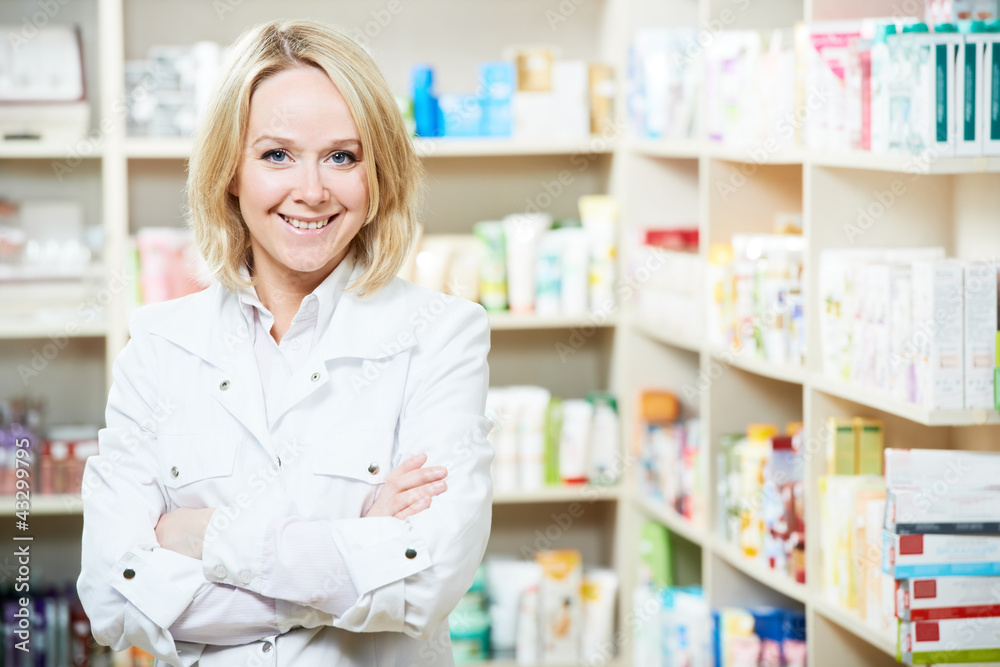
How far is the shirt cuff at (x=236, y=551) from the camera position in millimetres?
1537

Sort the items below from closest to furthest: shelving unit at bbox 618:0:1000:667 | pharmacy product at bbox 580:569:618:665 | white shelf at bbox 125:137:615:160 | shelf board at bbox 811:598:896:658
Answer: shelf board at bbox 811:598:896:658, shelving unit at bbox 618:0:1000:667, white shelf at bbox 125:137:615:160, pharmacy product at bbox 580:569:618:665

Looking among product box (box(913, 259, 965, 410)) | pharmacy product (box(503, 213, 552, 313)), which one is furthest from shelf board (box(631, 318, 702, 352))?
product box (box(913, 259, 965, 410))

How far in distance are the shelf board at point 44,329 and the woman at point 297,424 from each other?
1970 millimetres

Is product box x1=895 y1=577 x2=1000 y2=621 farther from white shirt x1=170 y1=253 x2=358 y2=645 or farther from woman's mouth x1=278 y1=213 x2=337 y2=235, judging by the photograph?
woman's mouth x1=278 y1=213 x2=337 y2=235

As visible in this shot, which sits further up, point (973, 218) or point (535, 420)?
point (973, 218)

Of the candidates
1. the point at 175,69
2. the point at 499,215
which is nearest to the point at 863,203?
the point at 499,215

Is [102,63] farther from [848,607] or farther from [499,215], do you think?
[848,607]

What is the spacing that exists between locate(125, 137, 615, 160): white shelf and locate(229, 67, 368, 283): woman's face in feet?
6.44

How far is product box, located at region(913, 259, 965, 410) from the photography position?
2.08 meters

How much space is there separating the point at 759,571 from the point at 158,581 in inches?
68.7

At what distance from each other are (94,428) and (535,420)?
1.44 metres

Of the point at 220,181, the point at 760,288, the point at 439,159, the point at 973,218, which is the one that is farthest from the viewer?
Answer: the point at 439,159

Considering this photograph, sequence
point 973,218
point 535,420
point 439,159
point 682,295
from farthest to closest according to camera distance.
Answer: point 439,159 < point 535,420 < point 682,295 < point 973,218

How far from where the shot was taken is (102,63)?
3.57m
